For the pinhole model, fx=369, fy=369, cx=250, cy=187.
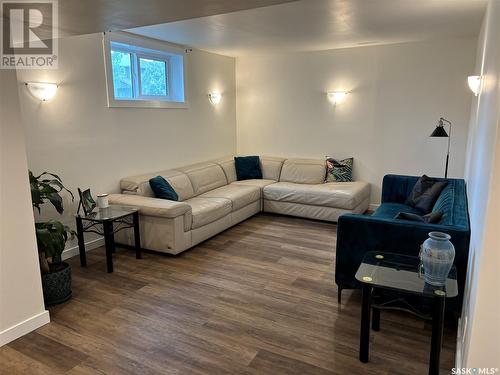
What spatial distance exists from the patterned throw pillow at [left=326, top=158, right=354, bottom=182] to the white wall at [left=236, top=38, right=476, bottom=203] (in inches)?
6.2

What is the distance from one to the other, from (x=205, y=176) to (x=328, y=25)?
8.29ft

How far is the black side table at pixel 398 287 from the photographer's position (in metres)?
2.00

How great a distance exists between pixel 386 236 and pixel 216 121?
3.98m

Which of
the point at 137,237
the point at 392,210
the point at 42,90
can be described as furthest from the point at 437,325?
the point at 42,90

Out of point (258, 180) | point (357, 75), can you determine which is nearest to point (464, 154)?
point (357, 75)

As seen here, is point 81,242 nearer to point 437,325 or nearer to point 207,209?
point 207,209

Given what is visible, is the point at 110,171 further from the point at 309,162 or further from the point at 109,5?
the point at 309,162

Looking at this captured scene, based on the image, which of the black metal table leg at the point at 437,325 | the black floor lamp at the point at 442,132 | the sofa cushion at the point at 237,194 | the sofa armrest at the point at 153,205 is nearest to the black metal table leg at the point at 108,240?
the sofa armrest at the point at 153,205

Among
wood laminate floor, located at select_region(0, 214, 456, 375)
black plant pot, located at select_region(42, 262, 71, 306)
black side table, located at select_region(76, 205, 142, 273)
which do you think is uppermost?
black side table, located at select_region(76, 205, 142, 273)

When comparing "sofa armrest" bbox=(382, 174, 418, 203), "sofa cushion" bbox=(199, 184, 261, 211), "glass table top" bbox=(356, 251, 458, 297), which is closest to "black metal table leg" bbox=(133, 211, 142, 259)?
"sofa cushion" bbox=(199, 184, 261, 211)

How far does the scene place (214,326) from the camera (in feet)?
8.63

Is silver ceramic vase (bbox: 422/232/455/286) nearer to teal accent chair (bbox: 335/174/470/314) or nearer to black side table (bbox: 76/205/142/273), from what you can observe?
teal accent chair (bbox: 335/174/470/314)

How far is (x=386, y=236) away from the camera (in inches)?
106

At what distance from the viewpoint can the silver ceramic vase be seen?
2.07 m
